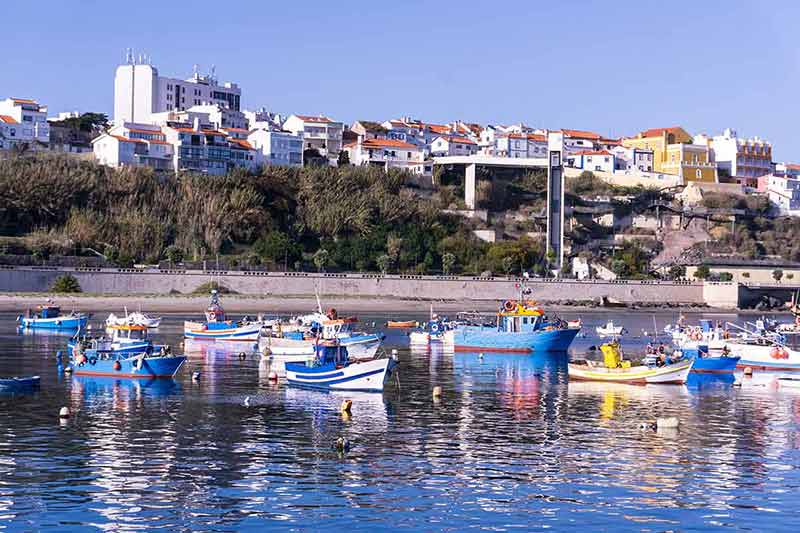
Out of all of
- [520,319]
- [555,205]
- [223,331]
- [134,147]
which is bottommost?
[223,331]

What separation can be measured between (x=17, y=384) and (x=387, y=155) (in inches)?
4357

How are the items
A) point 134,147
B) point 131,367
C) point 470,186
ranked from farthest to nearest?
1. point 470,186
2. point 134,147
3. point 131,367

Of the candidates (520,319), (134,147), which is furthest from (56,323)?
(134,147)

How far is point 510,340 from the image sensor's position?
200ft

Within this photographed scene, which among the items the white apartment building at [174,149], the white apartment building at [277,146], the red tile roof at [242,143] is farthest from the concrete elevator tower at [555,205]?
the red tile roof at [242,143]

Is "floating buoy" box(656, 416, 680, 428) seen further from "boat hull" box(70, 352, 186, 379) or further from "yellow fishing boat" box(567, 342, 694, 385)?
"boat hull" box(70, 352, 186, 379)

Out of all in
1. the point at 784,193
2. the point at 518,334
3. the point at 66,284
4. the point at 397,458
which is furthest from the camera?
the point at 784,193

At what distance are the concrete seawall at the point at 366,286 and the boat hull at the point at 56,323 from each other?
2161 cm

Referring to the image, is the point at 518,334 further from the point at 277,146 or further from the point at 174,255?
the point at 277,146

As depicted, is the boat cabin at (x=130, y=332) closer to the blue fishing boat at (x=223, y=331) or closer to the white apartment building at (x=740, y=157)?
the blue fishing boat at (x=223, y=331)

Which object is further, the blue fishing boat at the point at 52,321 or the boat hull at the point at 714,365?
the blue fishing boat at the point at 52,321

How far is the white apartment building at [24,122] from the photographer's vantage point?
13338 centimetres

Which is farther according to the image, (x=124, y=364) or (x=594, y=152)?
(x=594, y=152)

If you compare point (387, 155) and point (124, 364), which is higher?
point (387, 155)
